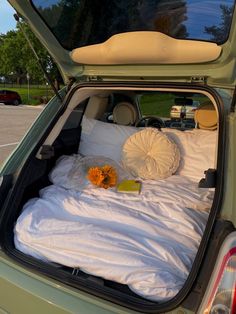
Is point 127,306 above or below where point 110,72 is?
below

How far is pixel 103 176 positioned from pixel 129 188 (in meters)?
0.20

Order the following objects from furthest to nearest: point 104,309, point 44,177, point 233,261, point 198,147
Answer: point 198,147
point 44,177
point 104,309
point 233,261

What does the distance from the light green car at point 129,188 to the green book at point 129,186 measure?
7 centimetres

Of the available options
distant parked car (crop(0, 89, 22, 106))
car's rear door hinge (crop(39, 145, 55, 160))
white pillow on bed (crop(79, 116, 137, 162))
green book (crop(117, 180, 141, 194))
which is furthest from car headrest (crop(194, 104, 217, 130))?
distant parked car (crop(0, 89, 22, 106))

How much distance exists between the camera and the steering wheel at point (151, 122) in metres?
3.57

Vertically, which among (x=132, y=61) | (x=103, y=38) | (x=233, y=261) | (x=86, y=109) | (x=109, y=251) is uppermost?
(x=103, y=38)

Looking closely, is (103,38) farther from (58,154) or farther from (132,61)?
(58,154)

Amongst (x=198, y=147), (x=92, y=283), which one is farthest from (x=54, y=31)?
(x=92, y=283)

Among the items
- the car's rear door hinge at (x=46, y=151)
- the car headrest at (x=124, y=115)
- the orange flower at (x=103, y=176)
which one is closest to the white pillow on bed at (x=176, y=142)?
the car headrest at (x=124, y=115)

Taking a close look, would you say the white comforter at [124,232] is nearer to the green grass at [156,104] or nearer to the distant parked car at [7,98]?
the green grass at [156,104]

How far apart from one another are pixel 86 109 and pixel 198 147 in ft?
3.29

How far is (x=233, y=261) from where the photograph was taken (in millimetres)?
1330

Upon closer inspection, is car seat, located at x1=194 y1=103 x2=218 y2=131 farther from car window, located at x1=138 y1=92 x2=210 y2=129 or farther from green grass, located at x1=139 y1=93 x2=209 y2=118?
green grass, located at x1=139 y1=93 x2=209 y2=118

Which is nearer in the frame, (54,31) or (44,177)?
(54,31)
